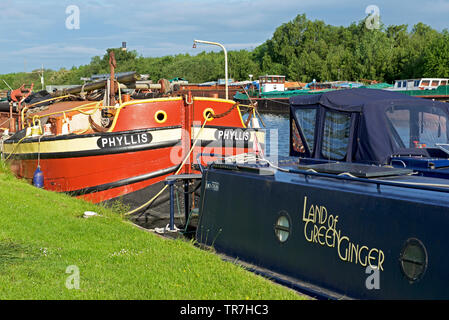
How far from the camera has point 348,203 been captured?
18.4ft

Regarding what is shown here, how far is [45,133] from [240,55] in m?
99.6

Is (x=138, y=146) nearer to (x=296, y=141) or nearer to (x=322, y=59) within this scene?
(x=296, y=141)

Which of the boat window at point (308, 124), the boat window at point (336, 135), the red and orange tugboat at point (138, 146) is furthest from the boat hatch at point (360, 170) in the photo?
the red and orange tugboat at point (138, 146)

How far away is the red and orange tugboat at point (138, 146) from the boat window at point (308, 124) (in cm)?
560

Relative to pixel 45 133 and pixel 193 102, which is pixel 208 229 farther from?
pixel 45 133

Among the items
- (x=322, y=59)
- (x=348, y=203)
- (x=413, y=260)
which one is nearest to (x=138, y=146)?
(x=348, y=203)

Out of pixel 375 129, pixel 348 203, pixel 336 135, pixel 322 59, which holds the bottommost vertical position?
pixel 348 203

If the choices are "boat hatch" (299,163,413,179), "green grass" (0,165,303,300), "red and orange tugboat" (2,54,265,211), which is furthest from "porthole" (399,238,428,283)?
"red and orange tugboat" (2,54,265,211)

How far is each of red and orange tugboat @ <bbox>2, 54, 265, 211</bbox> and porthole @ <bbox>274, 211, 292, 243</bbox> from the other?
6.95 metres

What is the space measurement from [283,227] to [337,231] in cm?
92

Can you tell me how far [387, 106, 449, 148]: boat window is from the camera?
A: 7090 mm

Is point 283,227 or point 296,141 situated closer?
point 283,227

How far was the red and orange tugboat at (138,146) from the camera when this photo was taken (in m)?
13.3

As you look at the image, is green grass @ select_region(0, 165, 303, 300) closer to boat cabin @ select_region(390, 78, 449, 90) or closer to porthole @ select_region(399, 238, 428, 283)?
porthole @ select_region(399, 238, 428, 283)
